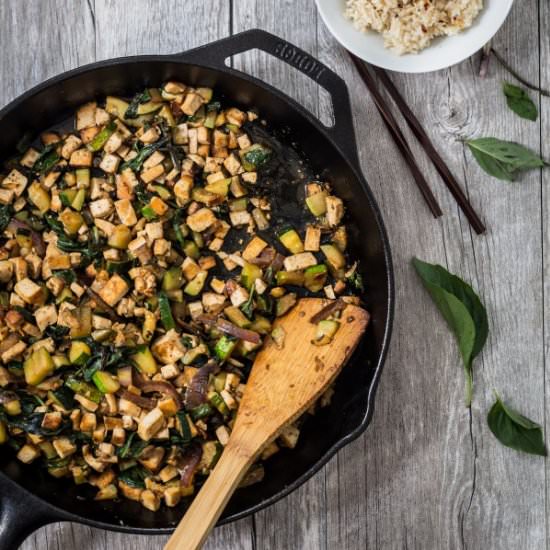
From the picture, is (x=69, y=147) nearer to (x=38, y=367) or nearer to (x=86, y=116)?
(x=86, y=116)

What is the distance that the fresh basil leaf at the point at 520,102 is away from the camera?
2.56 meters

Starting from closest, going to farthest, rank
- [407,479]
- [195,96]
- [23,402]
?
[23,402]
[195,96]
[407,479]

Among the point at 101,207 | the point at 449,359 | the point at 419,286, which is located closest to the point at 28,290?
the point at 101,207

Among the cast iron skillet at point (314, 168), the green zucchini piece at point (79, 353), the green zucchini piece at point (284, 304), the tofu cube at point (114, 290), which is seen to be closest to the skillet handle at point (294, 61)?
the cast iron skillet at point (314, 168)

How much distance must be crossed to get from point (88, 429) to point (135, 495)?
0.87 ft

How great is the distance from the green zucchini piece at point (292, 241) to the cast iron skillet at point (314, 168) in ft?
0.64

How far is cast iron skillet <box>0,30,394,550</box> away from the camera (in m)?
2.13

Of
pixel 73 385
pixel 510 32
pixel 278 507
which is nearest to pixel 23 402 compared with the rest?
pixel 73 385

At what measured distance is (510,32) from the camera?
102 inches

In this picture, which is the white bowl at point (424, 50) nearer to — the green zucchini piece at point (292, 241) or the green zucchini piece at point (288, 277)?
the green zucchini piece at point (292, 241)

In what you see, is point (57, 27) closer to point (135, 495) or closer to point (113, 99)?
point (113, 99)

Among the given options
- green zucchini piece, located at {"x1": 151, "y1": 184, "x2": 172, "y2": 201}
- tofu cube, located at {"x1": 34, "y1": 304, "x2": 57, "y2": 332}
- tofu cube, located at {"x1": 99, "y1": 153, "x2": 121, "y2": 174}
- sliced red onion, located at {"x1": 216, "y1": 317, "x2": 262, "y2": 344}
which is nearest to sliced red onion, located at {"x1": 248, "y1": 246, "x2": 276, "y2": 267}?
sliced red onion, located at {"x1": 216, "y1": 317, "x2": 262, "y2": 344}

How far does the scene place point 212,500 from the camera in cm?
204

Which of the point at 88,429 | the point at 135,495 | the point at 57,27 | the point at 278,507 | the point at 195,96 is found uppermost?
the point at 57,27
